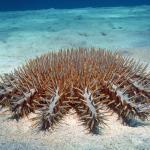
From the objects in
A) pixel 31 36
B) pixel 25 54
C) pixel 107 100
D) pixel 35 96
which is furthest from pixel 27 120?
pixel 31 36

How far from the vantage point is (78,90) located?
4879 mm

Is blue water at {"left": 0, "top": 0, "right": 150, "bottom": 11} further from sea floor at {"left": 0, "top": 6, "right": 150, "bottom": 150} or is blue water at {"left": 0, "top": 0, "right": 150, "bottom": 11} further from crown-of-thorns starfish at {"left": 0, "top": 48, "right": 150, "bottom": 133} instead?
crown-of-thorns starfish at {"left": 0, "top": 48, "right": 150, "bottom": 133}

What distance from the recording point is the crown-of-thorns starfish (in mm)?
4598

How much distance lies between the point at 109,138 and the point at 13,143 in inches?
51.6

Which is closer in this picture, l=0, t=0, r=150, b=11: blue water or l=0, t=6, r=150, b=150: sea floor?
l=0, t=6, r=150, b=150: sea floor

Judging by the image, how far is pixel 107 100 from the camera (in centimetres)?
498

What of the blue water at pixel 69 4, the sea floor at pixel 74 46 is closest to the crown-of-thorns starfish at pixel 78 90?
the sea floor at pixel 74 46

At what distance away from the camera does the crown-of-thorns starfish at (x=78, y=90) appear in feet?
15.1

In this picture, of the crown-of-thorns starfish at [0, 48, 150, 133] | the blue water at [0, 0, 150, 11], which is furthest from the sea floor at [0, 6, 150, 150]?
the blue water at [0, 0, 150, 11]

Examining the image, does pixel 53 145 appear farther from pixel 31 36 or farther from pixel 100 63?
pixel 31 36

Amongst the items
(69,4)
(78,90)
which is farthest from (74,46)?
(69,4)

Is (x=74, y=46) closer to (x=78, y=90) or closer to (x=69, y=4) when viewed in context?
(x=78, y=90)

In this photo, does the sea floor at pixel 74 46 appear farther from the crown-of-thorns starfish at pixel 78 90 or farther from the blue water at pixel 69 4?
the blue water at pixel 69 4

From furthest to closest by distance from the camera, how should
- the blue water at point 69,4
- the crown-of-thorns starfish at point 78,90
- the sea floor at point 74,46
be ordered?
1. the blue water at point 69,4
2. the crown-of-thorns starfish at point 78,90
3. the sea floor at point 74,46
